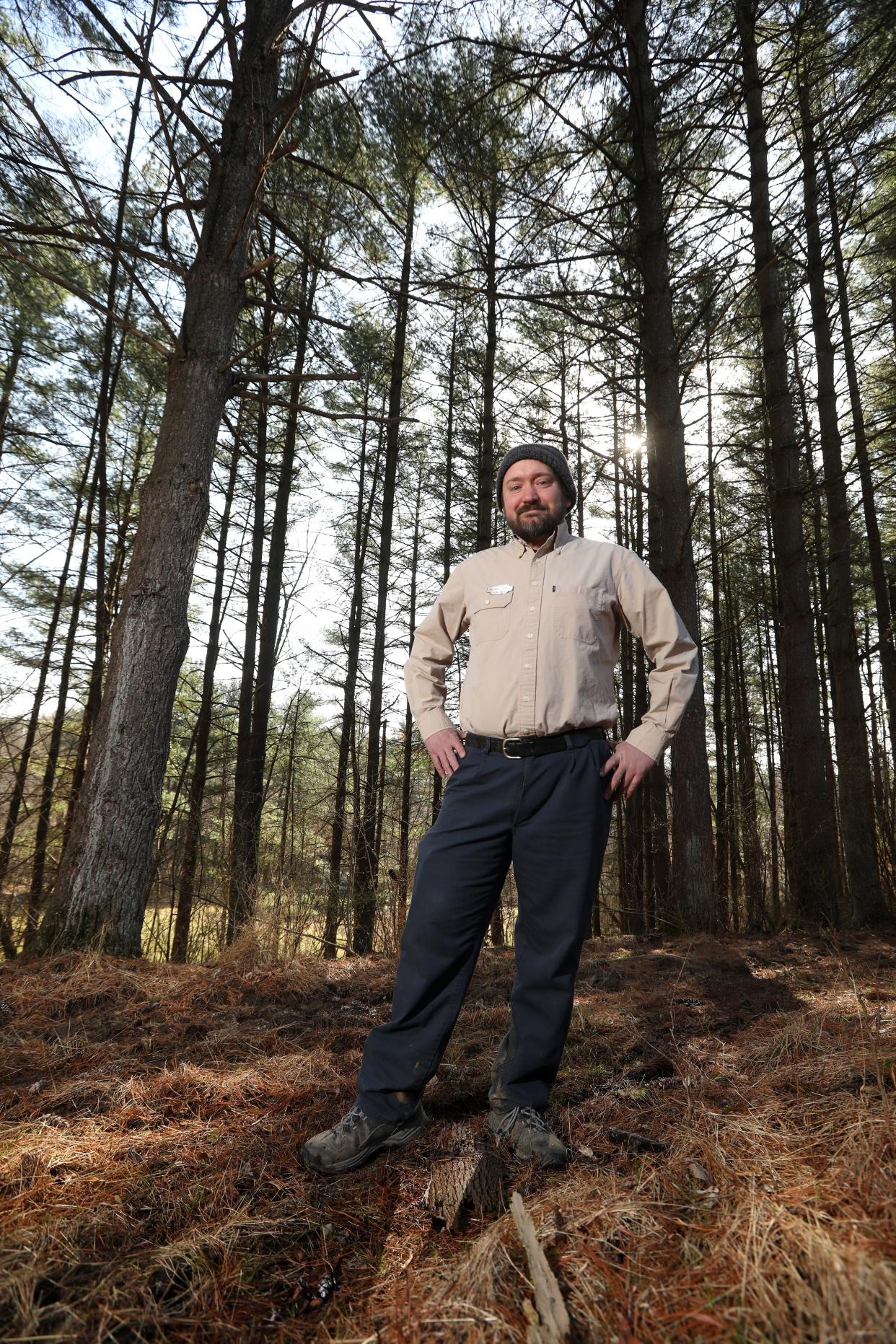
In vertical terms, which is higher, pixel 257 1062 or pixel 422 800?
pixel 422 800

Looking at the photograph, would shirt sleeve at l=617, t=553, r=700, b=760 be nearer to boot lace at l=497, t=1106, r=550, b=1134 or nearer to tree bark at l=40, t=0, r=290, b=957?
boot lace at l=497, t=1106, r=550, b=1134

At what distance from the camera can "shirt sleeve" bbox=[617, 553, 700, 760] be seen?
81.2 inches

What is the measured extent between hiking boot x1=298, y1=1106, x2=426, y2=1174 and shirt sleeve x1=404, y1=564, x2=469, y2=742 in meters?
1.15

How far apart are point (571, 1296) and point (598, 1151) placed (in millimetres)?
647

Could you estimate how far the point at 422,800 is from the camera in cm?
1405

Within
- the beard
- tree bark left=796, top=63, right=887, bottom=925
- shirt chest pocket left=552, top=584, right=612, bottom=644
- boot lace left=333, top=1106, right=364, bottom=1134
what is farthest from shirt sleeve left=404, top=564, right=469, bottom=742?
tree bark left=796, top=63, right=887, bottom=925

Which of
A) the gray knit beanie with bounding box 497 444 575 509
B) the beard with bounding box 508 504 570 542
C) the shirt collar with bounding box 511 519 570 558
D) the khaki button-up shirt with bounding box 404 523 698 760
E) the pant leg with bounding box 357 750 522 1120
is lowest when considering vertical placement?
the pant leg with bounding box 357 750 522 1120

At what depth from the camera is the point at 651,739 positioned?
6.68 ft

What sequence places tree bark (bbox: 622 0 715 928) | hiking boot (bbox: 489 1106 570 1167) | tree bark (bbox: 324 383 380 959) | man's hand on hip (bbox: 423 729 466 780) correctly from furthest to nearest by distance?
tree bark (bbox: 324 383 380 959)
tree bark (bbox: 622 0 715 928)
man's hand on hip (bbox: 423 729 466 780)
hiking boot (bbox: 489 1106 570 1167)

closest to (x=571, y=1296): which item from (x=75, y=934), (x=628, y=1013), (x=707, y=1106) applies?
(x=707, y=1106)

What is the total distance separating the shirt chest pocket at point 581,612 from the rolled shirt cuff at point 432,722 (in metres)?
0.49

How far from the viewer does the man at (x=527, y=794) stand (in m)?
1.83

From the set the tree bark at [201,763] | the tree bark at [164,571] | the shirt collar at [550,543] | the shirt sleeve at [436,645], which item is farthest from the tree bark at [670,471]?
the tree bark at [201,763]

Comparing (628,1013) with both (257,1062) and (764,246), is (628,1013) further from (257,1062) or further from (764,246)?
(764,246)
